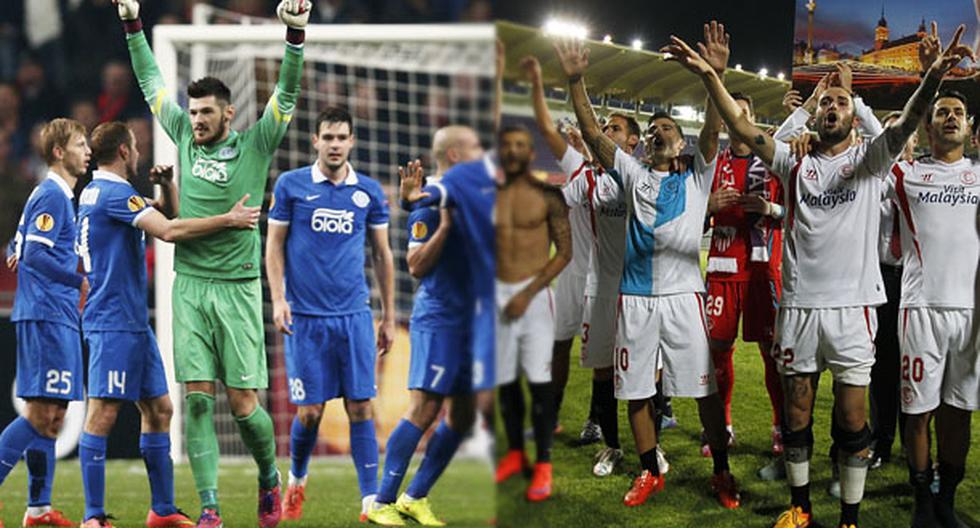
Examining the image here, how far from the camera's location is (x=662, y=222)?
12.7 ft

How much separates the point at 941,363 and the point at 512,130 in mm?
2445

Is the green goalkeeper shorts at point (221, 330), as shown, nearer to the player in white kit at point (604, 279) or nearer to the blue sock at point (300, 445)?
the blue sock at point (300, 445)

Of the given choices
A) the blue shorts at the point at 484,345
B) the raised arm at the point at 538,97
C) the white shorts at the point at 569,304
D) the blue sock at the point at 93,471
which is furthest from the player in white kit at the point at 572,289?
the blue sock at the point at 93,471

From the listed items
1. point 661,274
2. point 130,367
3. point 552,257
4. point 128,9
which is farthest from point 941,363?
point 128,9

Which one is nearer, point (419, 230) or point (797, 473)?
point (419, 230)

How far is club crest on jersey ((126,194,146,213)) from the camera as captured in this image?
3428 mm

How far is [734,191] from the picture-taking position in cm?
424

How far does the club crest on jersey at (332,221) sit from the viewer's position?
3314 millimetres

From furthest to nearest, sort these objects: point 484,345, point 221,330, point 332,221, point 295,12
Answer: point 221,330 → point 332,221 → point 295,12 → point 484,345

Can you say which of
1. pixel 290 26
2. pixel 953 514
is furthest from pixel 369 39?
pixel 953 514

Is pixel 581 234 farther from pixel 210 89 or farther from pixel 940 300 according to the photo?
pixel 210 89

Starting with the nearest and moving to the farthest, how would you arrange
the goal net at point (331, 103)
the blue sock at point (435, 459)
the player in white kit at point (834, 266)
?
the blue sock at point (435, 459) < the goal net at point (331, 103) < the player in white kit at point (834, 266)

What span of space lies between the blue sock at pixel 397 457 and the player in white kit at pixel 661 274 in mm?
1069

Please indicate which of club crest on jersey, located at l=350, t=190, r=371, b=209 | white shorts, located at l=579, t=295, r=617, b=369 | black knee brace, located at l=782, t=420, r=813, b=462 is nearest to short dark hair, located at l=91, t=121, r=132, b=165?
club crest on jersey, located at l=350, t=190, r=371, b=209
